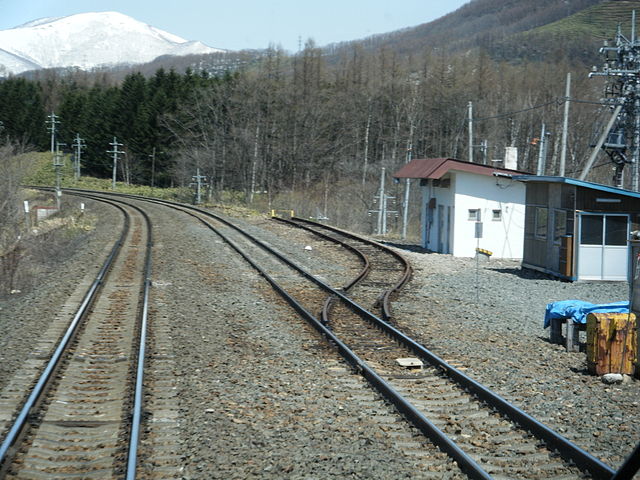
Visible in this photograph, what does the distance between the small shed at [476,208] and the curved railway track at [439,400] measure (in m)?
10.2

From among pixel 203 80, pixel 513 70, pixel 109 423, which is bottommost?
pixel 109 423

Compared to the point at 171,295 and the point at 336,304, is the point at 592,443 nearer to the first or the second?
the point at 336,304

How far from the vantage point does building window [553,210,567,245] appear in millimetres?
21055

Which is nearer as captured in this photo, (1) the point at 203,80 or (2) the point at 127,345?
(2) the point at 127,345

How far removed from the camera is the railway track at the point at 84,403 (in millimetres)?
Result: 6215

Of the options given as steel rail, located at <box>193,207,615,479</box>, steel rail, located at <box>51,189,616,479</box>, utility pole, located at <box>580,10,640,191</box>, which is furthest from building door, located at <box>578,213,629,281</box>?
steel rail, located at <box>193,207,615,479</box>

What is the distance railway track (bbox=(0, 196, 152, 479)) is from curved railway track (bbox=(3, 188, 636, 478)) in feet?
1.08

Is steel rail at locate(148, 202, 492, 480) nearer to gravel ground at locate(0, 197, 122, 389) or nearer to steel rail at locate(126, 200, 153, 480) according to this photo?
steel rail at locate(126, 200, 153, 480)

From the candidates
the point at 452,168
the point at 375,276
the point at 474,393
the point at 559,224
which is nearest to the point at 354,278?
the point at 375,276

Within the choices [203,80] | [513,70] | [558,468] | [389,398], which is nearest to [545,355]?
[389,398]

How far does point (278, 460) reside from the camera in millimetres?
6344

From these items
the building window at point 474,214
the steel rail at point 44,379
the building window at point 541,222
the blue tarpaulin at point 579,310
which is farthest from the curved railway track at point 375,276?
the building window at point 541,222

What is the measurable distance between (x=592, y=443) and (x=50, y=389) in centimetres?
560

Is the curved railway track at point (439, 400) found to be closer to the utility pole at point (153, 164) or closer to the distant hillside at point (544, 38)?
the utility pole at point (153, 164)
